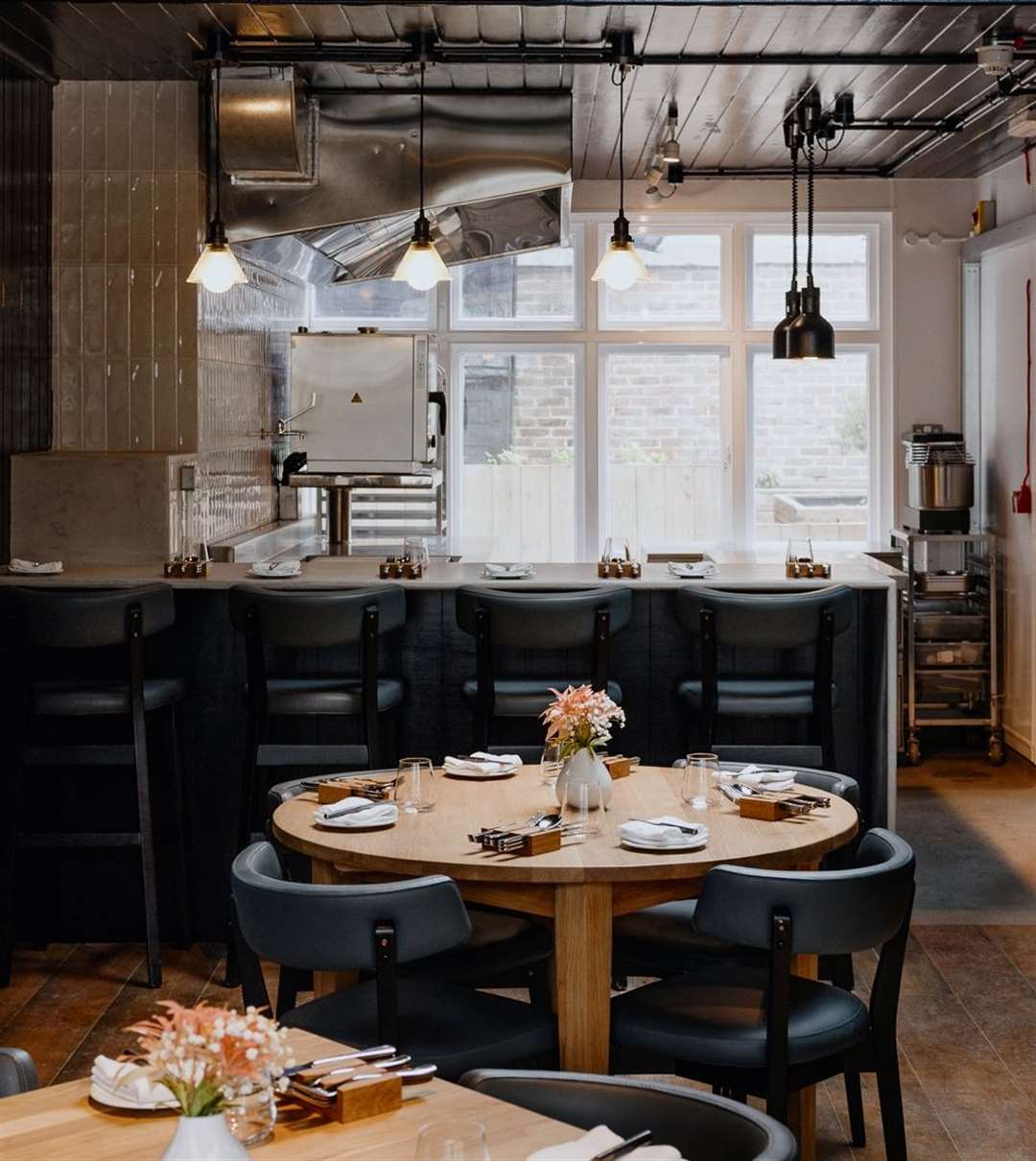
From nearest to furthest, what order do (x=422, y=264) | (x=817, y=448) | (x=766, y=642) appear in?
1. (x=766, y=642)
2. (x=422, y=264)
3. (x=817, y=448)

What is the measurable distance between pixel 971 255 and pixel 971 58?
2918mm

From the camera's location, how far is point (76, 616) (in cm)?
468

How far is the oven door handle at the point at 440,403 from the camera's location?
7.79 metres

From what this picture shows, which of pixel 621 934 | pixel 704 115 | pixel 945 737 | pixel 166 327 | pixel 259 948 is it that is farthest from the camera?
pixel 945 737

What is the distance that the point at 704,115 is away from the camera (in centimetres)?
700

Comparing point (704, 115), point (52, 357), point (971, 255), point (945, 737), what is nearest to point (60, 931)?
point (52, 357)

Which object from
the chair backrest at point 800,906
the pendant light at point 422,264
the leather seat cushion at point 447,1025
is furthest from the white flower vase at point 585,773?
the pendant light at point 422,264

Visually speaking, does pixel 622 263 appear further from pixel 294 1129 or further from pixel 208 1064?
pixel 208 1064

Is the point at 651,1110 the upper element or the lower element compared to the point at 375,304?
lower

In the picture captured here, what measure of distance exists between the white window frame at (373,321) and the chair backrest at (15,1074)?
23.1 feet

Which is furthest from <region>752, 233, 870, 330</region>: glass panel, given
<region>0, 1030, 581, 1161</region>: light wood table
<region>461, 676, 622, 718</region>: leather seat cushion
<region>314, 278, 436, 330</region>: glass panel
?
<region>0, 1030, 581, 1161</region>: light wood table

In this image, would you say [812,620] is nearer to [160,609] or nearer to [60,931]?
[160,609]

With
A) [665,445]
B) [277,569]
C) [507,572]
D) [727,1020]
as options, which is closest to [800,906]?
[727,1020]

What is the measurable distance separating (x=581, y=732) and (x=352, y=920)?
85cm
